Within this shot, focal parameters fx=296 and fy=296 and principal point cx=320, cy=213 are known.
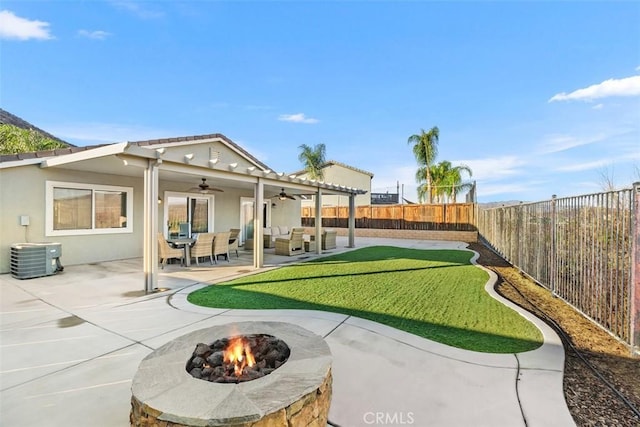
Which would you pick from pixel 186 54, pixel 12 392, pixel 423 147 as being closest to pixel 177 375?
pixel 12 392

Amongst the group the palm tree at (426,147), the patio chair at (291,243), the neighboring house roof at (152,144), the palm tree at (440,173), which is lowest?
the patio chair at (291,243)

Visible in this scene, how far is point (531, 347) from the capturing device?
146 inches

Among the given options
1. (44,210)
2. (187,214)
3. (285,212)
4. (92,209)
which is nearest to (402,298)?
(187,214)

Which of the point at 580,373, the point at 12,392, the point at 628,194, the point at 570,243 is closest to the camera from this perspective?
the point at 12,392

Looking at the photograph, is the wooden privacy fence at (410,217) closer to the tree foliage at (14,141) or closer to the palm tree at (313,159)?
the palm tree at (313,159)

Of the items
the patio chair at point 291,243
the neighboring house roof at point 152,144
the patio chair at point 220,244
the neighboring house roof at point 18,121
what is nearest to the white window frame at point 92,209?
the neighboring house roof at point 152,144

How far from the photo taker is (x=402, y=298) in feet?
19.4

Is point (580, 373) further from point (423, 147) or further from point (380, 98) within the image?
point (423, 147)

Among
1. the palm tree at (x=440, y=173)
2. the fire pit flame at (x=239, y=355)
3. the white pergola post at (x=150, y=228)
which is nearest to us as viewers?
the fire pit flame at (x=239, y=355)

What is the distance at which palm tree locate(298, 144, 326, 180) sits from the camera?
25859 millimetres

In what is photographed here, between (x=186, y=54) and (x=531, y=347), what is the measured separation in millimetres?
14592

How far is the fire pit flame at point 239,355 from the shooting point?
2.17m

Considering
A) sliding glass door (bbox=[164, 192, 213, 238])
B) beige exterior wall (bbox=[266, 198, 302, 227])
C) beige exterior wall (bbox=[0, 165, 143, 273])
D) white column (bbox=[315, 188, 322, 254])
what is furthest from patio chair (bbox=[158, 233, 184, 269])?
beige exterior wall (bbox=[266, 198, 302, 227])

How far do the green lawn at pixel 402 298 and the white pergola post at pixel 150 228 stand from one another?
1039 mm
